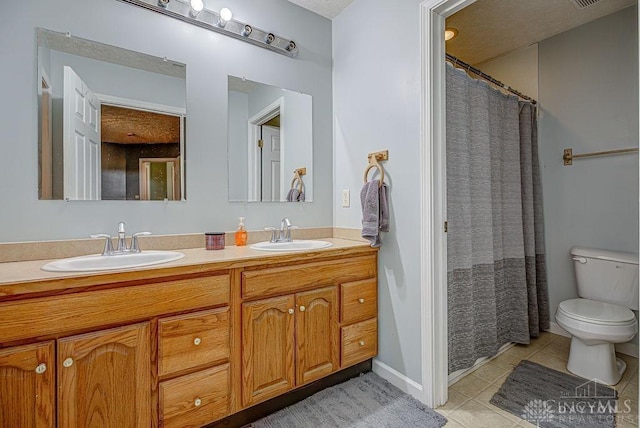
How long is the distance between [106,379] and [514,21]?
3208 mm

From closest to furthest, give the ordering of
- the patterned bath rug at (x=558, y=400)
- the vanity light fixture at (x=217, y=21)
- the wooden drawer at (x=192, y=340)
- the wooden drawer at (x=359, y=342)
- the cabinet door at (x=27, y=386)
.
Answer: the cabinet door at (x=27, y=386), the wooden drawer at (x=192, y=340), the patterned bath rug at (x=558, y=400), the vanity light fixture at (x=217, y=21), the wooden drawer at (x=359, y=342)

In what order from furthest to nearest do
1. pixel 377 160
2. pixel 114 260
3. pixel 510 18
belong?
1. pixel 510 18
2. pixel 377 160
3. pixel 114 260

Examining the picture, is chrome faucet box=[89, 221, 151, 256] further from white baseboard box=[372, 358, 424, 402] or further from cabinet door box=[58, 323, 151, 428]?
white baseboard box=[372, 358, 424, 402]

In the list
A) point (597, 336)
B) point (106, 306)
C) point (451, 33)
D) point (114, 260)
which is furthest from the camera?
point (451, 33)

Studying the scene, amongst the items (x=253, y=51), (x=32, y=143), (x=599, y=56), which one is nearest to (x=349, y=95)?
(x=253, y=51)

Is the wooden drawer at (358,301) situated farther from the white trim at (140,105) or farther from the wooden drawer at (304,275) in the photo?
the white trim at (140,105)

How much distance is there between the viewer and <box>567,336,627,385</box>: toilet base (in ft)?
5.85

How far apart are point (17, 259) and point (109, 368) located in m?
0.69

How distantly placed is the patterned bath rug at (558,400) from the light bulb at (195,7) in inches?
103

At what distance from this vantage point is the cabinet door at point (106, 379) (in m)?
1.02

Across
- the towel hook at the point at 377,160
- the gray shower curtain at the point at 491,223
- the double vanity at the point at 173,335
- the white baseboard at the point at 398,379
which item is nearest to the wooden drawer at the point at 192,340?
the double vanity at the point at 173,335

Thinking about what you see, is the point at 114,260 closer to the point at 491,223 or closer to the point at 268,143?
the point at 268,143

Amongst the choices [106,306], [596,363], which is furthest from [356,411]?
[596,363]

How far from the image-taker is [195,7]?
1.65 m
